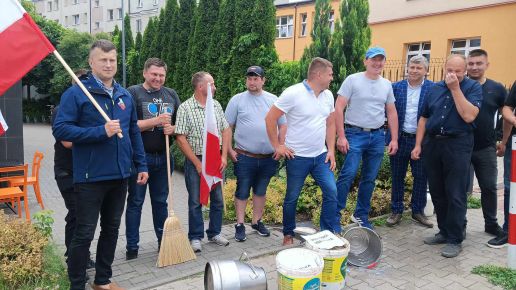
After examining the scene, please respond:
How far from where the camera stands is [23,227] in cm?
418

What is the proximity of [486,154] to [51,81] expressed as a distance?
26.9 metres

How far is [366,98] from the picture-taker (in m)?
5.00

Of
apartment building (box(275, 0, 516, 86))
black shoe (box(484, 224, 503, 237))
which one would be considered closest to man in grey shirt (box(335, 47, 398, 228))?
black shoe (box(484, 224, 503, 237))

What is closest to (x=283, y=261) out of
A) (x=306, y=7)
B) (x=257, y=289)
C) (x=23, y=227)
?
(x=257, y=289)

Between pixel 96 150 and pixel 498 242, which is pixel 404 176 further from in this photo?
pixel 96 150

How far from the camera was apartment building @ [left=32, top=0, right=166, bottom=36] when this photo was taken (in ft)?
140

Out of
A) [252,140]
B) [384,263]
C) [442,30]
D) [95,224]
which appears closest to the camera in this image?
[95,224]

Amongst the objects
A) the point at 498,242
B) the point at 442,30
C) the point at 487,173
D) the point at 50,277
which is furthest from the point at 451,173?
the point at 442,30

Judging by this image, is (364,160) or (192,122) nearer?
(192,122)

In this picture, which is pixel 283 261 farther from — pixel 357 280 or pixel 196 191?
pixel 196 191

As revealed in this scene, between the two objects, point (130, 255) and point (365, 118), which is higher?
point (365, 118)

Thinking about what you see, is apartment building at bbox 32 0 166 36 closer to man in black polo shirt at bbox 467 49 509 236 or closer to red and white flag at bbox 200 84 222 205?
red and white flag at bbox 200 84 222 205

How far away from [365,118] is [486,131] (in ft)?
4.49

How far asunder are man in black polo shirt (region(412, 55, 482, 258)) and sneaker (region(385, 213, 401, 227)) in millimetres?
829
